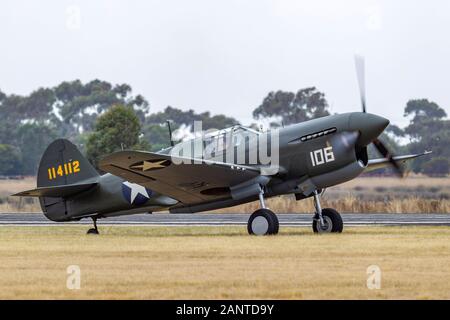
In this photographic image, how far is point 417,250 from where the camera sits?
15.9 meters

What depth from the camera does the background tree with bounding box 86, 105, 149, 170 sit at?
4150 centimetres

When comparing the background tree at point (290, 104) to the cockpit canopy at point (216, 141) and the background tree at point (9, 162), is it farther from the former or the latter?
the cockpit canopy at point (216, 141)

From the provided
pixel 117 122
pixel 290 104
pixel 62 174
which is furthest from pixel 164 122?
pixel 62 174

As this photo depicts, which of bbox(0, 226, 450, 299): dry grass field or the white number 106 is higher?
the white number 106

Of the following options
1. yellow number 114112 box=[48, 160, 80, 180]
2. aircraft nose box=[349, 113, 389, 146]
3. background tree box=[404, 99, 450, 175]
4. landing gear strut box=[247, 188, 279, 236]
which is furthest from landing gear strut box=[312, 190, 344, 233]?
background tree box=[404, 99, 450, 175]

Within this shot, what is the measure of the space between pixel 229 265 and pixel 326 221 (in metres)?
7.65

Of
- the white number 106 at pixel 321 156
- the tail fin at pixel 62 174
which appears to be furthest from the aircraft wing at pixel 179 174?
the tail fin at pixel 62 174

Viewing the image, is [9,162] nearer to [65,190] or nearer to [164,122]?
[164,122]

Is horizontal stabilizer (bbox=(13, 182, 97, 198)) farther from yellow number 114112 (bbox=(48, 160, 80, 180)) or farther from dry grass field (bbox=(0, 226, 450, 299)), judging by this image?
dry grass field (bbox=(0, 226, 450, 299))

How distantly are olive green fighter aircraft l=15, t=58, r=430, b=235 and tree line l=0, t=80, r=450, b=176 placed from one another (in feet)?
4.33

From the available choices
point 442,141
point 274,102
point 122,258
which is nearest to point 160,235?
point 122,258

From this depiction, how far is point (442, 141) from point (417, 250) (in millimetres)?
42734

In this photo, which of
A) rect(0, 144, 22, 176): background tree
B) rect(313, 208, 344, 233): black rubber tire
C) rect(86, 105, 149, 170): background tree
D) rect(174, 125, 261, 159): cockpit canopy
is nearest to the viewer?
rect(313, 208, 344, 233): black rubber tire
